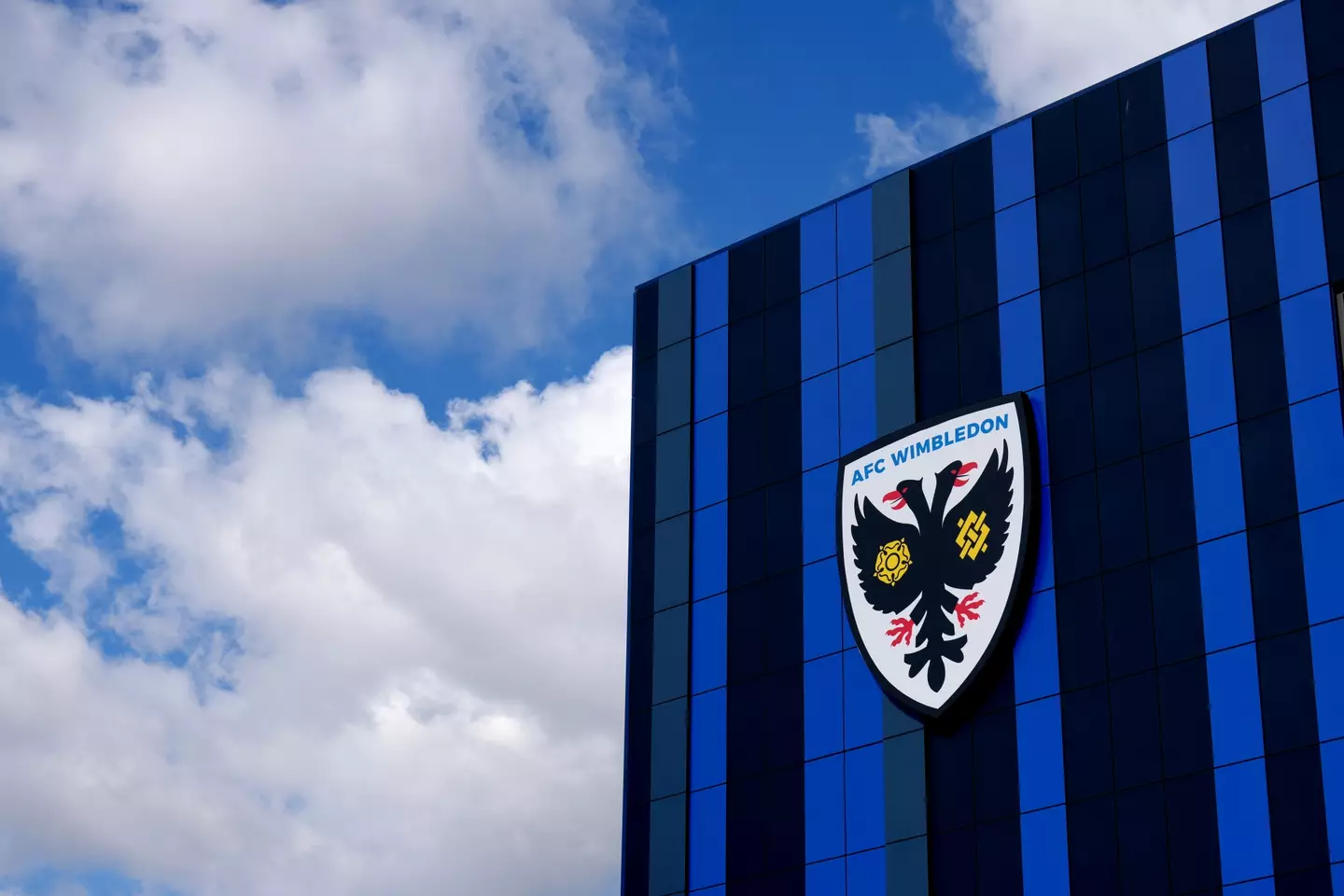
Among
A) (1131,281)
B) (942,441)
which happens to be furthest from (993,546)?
(1131,281)

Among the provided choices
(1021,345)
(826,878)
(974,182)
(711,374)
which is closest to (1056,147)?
(974,182)

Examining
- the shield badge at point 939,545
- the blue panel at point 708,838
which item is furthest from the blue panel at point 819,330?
the blue panel at point 708,838

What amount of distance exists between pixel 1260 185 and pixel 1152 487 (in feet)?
A: 24.1

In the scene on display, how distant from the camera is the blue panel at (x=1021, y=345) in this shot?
5209cm

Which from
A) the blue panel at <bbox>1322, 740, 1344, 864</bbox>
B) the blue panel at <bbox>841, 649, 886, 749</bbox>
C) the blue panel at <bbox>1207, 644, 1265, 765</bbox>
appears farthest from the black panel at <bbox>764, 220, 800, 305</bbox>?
the blue panel at <bbox>1322, 740, 1344, 864</bbox>

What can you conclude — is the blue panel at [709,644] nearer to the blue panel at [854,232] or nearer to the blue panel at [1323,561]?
the blue panel at [854,232]

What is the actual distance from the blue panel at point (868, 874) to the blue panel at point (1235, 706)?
9193mm

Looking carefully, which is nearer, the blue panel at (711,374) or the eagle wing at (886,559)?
the eagle wing at (886,559)

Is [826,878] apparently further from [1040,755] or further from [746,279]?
[746,279]

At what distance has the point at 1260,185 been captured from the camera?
49000mm

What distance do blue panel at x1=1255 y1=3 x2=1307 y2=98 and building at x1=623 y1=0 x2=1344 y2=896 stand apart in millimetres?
67

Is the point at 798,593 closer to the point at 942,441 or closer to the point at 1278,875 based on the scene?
the point at 942,441

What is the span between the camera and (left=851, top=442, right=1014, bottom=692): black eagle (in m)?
51.2

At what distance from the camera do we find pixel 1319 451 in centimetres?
4581
